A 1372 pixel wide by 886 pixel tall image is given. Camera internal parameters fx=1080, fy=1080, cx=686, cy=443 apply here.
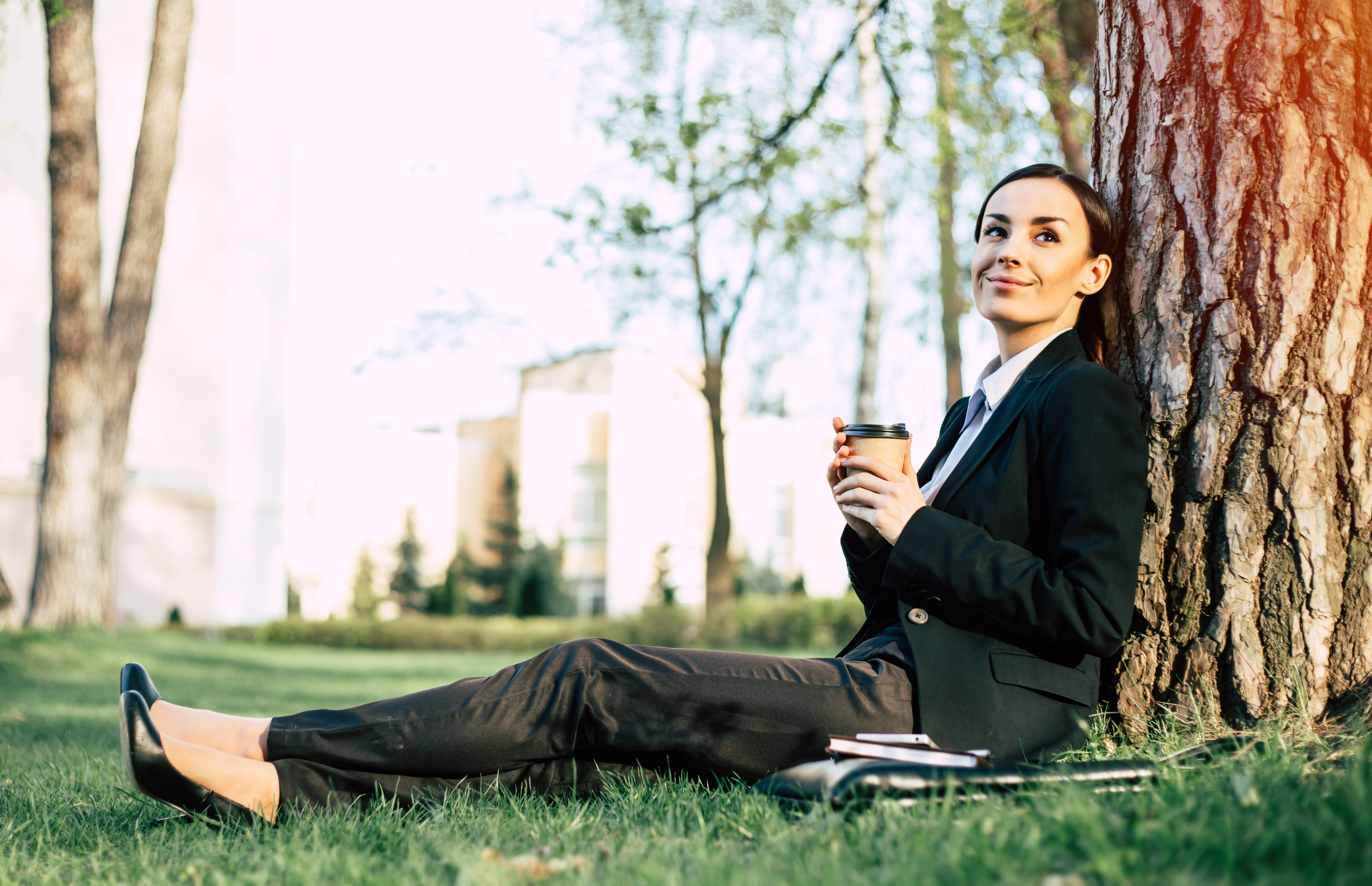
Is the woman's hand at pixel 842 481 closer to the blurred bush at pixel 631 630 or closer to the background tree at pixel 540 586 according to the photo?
the blurred bush at pixel 631 630

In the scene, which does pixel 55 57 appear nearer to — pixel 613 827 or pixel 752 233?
pixel 752 233

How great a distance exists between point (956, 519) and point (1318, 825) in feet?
3.42

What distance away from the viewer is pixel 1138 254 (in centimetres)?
302

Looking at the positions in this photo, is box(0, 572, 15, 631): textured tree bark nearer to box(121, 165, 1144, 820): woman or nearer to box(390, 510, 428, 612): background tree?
box(121, 165, 1144, 820): woman

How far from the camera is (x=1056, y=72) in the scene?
946 centimetres

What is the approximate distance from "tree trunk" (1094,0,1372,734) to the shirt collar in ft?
1.06

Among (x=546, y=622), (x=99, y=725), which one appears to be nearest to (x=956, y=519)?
(x=99, y=725)

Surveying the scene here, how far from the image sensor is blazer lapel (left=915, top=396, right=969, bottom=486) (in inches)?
126

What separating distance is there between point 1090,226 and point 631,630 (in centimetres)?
1735

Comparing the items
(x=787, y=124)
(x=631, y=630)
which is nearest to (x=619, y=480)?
(x=631, y=630)

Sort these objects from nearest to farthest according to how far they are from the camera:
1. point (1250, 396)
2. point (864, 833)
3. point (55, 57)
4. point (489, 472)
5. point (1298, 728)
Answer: point (864, 833) → point (1298, 728) → point (1250, 396) → point (55, 57) → point (489, 472)

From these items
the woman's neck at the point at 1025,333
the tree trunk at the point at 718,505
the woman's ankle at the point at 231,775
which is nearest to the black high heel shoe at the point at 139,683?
the woman's ankle at the point at 231,775

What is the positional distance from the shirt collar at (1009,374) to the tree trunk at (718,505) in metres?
16.7

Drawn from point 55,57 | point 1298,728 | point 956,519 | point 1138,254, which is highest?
point 55,57
